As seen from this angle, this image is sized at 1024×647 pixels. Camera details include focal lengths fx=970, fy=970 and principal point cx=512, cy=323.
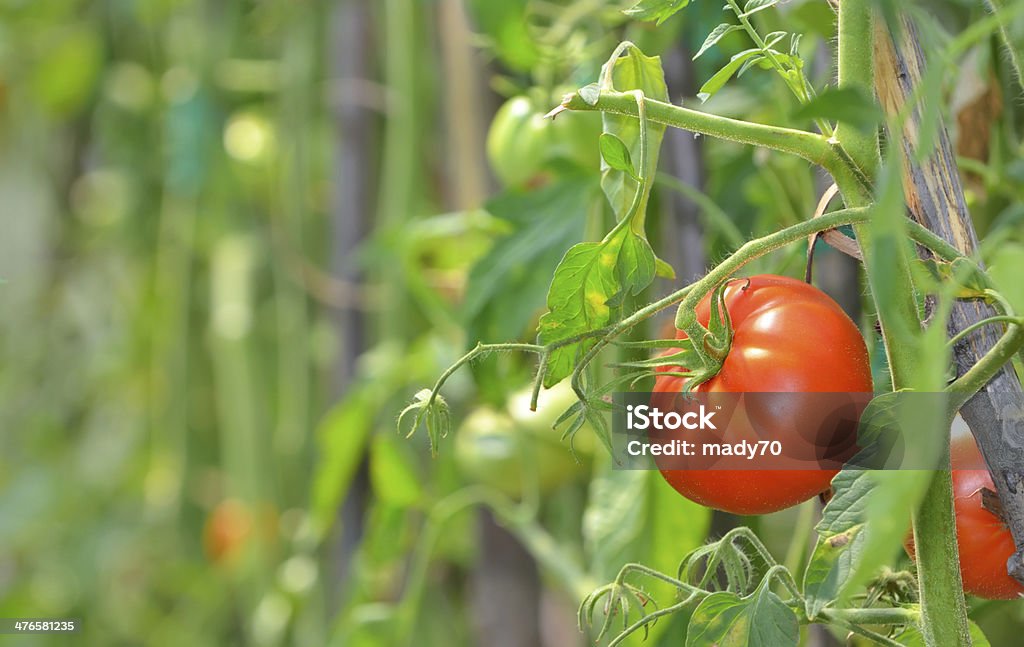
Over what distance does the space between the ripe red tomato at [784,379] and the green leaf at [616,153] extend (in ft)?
0.17

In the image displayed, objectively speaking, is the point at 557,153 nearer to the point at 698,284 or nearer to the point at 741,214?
the point at 741,214

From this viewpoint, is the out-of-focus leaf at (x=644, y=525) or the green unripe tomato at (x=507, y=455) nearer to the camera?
the out-of-focus leaf at (x=644, y=525)

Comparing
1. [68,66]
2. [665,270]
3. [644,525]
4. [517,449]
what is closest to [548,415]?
[517,449]

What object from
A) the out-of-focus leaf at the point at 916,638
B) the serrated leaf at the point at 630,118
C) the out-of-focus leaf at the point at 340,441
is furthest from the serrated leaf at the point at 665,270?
the out-of-focus leaf at the point at 340,441

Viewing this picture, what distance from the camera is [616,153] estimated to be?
0.85 ft

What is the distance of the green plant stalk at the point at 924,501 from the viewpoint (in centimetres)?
23

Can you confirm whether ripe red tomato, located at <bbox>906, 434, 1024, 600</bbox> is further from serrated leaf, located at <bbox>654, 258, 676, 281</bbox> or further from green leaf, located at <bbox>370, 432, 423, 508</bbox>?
green leaf, located at <bbox>370, 432, 423, 508</bbox>

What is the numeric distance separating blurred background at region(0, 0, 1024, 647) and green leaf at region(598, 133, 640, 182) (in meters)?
0.08

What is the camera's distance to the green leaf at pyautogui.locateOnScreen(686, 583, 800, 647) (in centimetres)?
24

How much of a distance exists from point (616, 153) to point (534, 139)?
0.84ft


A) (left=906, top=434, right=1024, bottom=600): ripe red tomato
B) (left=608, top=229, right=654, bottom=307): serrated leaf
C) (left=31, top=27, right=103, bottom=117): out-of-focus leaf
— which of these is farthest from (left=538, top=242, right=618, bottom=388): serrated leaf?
(left=31, top=27, right=103, bottom=117): out-of-focus leaf

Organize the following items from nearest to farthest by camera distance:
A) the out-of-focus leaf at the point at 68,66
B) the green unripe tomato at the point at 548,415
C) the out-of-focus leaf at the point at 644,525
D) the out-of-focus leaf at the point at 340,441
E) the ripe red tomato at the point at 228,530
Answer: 1. the out-of-focus leaf at the point at 644,525
2. the green unripe tomato at the point at 548,415
3. the out-of-focus leaf at the point at 340,441
4. the ripe red tomato at the point at 228,530
5. the out-of-focus leaf at the point at 68,66

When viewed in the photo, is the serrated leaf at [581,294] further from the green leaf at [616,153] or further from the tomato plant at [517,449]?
the tomato plant at [517,449]

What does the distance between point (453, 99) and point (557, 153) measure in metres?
0.29
